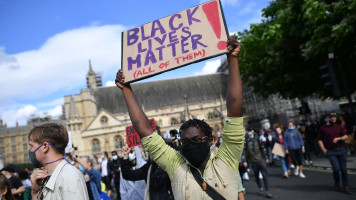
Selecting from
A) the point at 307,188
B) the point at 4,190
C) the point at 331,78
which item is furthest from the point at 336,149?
the point at 4,190

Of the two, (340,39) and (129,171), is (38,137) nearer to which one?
(129,171)

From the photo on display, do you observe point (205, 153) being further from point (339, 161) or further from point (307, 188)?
point (307, 188)

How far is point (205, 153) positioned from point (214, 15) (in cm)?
122

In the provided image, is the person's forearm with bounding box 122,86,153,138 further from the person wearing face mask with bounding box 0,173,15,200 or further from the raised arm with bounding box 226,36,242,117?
the person wearing face mask with bounding box 0,173,15,200

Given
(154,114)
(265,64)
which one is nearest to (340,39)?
(265,64)

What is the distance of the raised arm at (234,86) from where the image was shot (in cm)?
207

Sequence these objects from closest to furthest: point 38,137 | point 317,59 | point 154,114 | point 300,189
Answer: point 38,137 < point 300,189 < point 317,59 < point 154,114

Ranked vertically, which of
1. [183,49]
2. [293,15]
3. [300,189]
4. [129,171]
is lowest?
[300,189]

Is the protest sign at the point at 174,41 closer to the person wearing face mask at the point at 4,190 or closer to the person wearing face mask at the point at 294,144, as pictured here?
the person wearing face mask at the point at 4,190

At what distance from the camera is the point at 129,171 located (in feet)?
12.8

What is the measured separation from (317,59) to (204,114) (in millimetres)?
40373

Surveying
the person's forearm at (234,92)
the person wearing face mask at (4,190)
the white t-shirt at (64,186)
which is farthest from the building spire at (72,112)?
the person's forearm at (234,92)

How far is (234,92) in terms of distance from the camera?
212cm

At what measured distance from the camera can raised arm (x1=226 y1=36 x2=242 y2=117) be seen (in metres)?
2.07
